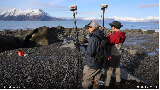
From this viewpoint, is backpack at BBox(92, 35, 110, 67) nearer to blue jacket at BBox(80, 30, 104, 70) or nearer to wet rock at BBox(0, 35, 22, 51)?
blue jacket at BBox(80, 30, 104, 70)

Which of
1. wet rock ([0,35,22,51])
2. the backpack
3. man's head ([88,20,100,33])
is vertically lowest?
wet rock ([0,35,22,51])

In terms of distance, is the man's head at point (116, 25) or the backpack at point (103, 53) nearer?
the backpack at point (103, 53)

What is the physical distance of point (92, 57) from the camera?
456 centimetres

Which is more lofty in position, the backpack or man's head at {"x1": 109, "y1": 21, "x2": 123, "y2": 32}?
man's head at {"x1": 109, "y1": 21, "x2": 123, "y2": 32}

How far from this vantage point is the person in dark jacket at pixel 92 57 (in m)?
4.25

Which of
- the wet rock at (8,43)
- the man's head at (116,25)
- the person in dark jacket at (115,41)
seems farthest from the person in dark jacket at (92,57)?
the wet rock at (8,43)

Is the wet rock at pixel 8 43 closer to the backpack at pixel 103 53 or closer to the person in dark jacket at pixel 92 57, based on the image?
the person in dark jacket at pixel 92 57

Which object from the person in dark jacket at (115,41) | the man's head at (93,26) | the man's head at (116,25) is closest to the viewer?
the man's head at (93,26)

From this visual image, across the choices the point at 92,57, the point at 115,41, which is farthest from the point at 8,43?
the point at 115,41

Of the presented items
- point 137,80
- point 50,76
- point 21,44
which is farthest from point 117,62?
point 21,44

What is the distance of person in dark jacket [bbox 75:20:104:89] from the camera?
4250mm

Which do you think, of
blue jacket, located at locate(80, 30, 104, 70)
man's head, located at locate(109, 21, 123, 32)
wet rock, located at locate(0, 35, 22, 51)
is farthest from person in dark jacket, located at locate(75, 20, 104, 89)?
wet rock, located at locate(0, 35, 22, 51)

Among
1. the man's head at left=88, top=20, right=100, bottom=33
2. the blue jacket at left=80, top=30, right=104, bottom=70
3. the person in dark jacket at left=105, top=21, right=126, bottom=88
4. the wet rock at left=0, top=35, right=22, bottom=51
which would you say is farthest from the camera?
the wet rock at left=0, top=35, right=22, bottom=51

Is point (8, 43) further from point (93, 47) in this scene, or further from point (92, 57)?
point (93, 47)
